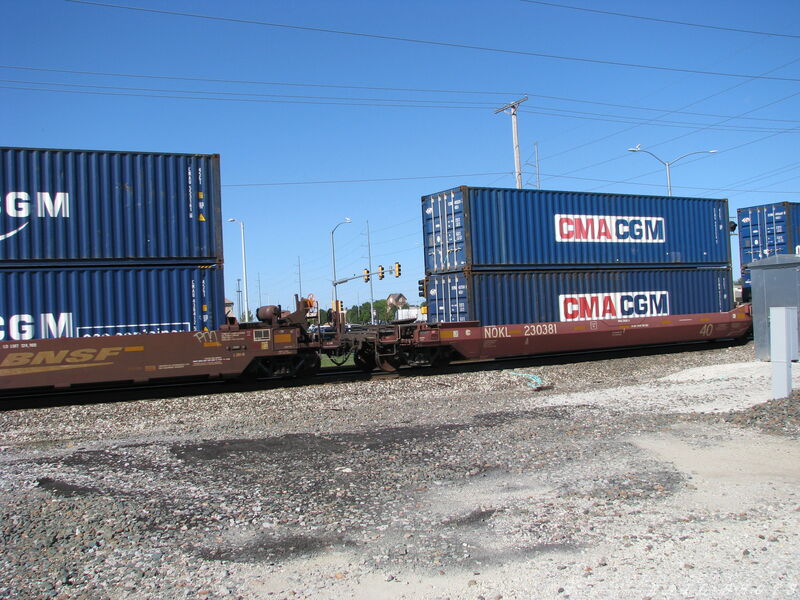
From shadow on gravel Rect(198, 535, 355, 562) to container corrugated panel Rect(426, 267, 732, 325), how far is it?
1087cm

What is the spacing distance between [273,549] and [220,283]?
30.2 ft

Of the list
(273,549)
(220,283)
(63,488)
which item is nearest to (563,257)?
(220,283)

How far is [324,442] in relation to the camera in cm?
738

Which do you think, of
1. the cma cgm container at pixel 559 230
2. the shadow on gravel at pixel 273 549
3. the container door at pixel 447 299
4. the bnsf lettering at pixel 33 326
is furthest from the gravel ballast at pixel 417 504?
the cma cgm container at pixel 559 230

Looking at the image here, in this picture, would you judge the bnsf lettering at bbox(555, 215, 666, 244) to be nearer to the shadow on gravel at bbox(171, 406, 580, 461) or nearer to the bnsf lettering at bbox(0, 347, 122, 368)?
the shadow on gravel at bbox(171, 406, 580, 461)

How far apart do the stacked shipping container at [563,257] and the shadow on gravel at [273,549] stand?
1088 centimetres

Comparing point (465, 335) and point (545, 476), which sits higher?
point (465, 335)

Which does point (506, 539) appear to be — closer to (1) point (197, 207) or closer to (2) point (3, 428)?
(2) point (3, 428)

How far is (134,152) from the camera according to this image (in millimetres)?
12523

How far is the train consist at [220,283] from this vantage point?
453 inches

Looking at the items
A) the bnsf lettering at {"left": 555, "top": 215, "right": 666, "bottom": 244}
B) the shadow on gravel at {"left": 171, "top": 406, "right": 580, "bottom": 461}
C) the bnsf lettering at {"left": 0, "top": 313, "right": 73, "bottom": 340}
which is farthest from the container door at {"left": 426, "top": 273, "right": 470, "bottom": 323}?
the bnsf lettering at {"left": 0, "top": 313, "right": 73, "bottom": 340}

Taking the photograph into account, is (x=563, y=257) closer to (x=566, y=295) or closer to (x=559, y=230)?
(x=559, y=230)

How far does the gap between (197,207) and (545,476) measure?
9.62 meters

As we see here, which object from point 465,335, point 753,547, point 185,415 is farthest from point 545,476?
point 465,335
